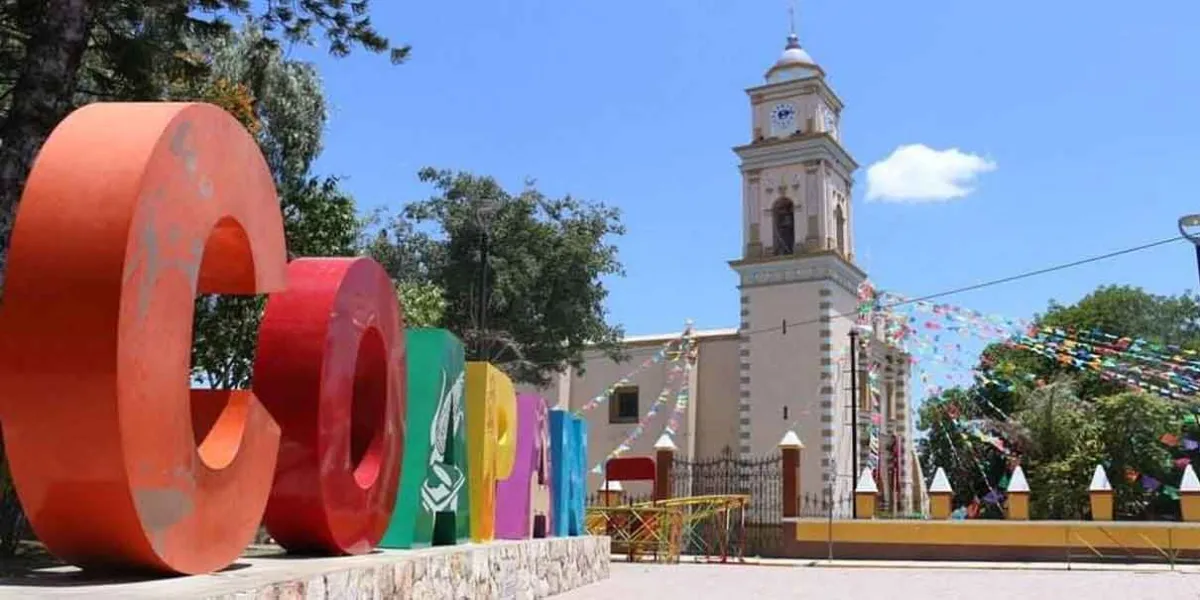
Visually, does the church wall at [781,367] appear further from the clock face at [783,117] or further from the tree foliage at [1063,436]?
the tree foliage at [1063,436]

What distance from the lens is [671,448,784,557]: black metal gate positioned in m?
24.2

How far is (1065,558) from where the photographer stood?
19.8 m

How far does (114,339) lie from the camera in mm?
4902

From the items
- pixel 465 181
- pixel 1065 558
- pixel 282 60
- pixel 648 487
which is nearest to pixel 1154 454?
pixel 1065 558

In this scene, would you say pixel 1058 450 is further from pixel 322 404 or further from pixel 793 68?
pixel 322 404

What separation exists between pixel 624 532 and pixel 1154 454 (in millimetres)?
16294

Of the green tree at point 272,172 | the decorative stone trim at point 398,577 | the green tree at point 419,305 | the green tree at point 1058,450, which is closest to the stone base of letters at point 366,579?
the decorative stone trim at point 398,577

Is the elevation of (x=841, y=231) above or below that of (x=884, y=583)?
above

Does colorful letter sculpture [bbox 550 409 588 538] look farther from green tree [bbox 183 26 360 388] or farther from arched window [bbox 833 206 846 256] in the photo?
arched window [bbox 833 206 846 256]

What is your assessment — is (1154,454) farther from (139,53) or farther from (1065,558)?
(139,53)

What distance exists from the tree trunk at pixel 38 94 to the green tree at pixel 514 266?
15356mm

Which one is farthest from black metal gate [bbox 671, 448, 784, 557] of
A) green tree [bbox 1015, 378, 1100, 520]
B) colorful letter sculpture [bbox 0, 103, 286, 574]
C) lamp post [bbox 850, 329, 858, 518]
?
colorful letter sculpture [bbox 0, 103, 286, 574]

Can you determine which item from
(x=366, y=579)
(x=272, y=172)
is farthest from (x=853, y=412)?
(x=366, y=579)

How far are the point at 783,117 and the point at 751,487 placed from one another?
32.0 ft
